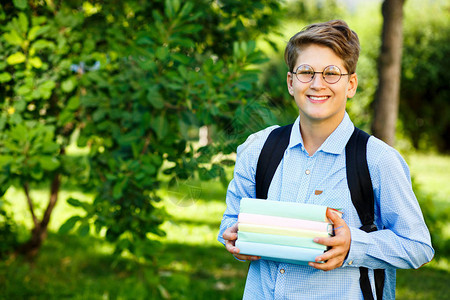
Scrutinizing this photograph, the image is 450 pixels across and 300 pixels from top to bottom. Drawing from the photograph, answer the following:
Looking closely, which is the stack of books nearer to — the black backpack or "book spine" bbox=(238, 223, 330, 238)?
"book spine" bbox=(238, 223, 330, 238)

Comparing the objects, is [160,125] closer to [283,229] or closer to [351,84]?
[351,84]

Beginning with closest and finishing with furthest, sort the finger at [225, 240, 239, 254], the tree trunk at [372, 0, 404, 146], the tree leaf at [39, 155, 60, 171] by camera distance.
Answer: the finger at [225, 240, 239, 254], the tree leaf at [39, 155, 60, 171], the tree trunk at [372, 0, 404, 146]

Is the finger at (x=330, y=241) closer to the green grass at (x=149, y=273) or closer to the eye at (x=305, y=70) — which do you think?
the eye at (x=305, y=70)

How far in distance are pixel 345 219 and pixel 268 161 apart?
0.30 metres

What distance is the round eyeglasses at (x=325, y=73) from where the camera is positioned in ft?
4.75

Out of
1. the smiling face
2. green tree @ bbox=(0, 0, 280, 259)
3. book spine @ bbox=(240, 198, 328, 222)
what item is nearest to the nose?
the smiling face

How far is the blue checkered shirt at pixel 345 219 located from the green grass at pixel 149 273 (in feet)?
3.13

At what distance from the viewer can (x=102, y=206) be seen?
289 cm

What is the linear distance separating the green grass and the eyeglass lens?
1088mm

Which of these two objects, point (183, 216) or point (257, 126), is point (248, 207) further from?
point (183, 216)

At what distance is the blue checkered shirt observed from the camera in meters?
1.39

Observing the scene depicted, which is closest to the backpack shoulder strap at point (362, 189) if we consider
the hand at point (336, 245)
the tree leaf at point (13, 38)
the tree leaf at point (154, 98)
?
the hand at point (336, 245)

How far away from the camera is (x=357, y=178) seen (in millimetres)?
1425

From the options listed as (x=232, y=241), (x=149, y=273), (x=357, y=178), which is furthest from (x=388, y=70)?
(x=232, y=241)
